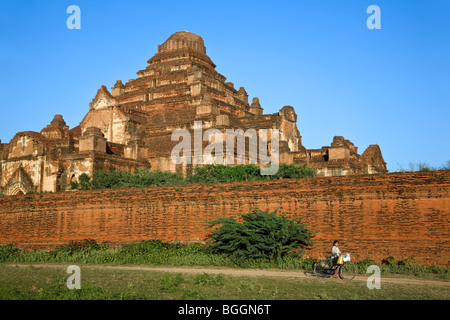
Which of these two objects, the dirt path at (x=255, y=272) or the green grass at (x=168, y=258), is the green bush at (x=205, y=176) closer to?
the green grass at (x=168, y=258)

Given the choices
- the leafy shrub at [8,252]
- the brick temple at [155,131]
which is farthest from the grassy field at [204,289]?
the brick temple at [155,131]

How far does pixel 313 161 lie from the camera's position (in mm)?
28984

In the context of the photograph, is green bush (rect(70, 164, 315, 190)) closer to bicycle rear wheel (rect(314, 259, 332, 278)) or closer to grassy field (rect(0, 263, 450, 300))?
bicycle rear wheel (rect(314, 259, 332, 278))

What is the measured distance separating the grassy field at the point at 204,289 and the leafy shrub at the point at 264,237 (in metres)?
2.29

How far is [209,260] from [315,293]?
5.72 meters

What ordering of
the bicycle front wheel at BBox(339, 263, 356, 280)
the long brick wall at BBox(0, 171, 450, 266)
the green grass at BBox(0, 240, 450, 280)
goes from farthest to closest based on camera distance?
1. the long brick wall at BBox(0, 171, 450, 266)
2. the green grass at BBox(0, 240, 450, 280)
3. the bicycle front wheel at BBox(339, 263, 356, 280)

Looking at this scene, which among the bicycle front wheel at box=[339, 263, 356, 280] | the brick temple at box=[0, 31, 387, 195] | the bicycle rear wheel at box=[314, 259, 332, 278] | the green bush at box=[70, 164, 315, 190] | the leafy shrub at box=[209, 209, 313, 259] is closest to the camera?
the bicycle front wheel at box=[339, 263, 356, 280]

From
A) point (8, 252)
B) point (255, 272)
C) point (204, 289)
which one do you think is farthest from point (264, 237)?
point (8, 252)

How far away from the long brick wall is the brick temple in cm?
654

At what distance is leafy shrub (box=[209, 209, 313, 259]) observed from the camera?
46.8 ft

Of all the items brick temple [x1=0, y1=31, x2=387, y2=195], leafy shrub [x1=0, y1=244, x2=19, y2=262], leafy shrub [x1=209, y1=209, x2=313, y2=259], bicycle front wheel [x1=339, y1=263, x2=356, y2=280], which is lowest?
leafy shrub [x1=0, y1=244, x2=19, y2=262]

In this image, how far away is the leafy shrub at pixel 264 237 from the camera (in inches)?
561

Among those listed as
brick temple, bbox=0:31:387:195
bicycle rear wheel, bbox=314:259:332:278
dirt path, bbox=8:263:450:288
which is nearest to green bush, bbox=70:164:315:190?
brick temple, bbox=0:31:387:195
